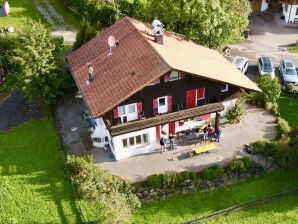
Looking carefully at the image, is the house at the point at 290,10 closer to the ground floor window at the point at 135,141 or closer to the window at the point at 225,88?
the window at the point at 225,88

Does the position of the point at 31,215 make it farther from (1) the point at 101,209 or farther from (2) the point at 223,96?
(2) the point at 223,96

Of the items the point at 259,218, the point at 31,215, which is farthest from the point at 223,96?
the point at 31,215

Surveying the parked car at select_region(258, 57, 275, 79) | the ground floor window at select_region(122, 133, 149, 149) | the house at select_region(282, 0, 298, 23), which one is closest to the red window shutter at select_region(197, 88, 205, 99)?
the ground floor window at select_region(122, 133, 149, 149)

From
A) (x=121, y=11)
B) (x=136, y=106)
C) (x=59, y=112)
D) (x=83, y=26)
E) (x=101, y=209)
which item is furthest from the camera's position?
(x=121, y=11)

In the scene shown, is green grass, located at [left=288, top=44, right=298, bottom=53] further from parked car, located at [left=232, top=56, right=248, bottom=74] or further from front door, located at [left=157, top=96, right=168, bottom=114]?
front door, located at [left=157, top=96, right=168, bottom=114]

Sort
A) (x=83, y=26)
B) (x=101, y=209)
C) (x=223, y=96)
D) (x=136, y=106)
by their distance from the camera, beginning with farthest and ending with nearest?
(x=83, y=26), (x=223, y=96), (x=136, y=106), (x=101, y=209)

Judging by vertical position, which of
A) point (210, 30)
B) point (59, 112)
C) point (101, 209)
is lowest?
point (101, 209)

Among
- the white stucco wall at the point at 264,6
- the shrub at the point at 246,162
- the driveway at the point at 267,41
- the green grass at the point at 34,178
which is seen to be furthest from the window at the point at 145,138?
the white stucco wall at the point at 264,6
